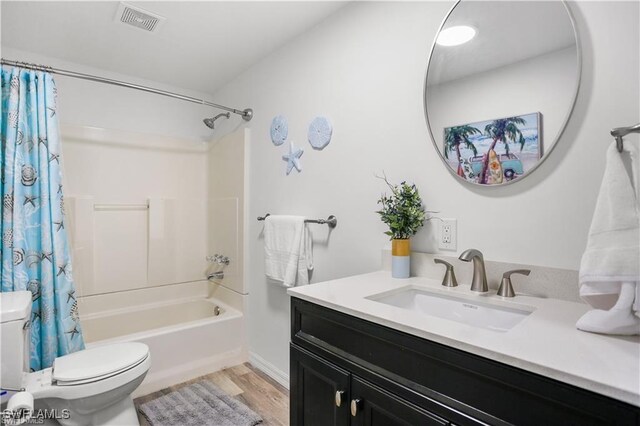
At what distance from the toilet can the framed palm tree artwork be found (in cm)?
176

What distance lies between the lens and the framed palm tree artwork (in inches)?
45.3

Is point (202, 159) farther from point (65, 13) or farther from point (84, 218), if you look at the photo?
point (65, 13)

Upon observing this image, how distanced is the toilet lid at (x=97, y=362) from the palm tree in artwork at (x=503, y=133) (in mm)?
1796

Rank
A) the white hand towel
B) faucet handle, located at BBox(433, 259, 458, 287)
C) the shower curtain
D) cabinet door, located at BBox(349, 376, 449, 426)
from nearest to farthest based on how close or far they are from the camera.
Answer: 1. the white hand towel
2. cabinet door, located at BBox(349, 376, 449, 426)
3. faucet handle, located at BBox(433, 259, 458, 287)
4. the shower curtain

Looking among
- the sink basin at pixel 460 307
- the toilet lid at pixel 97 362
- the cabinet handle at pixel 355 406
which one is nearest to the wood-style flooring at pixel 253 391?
the toilet lid at pixel 97 362

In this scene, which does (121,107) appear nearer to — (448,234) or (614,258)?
(448,234)

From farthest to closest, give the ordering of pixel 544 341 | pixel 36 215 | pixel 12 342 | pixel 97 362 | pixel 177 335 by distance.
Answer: pixel 177 335 < pixel 36 215 < pixel 97 362 < pixel 12 342 < pixel 544 341

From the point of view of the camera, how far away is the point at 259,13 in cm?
189

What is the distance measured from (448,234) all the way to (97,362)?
1710 millimetres

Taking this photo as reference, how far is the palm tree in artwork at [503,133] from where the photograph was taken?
3.86ft

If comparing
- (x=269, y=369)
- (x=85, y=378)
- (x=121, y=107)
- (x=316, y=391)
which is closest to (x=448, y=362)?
(x=316, y=391)

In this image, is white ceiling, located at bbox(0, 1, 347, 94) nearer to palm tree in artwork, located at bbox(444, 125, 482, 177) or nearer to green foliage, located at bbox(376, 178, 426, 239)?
palm tree in artwork, located at bbox(444, 125, 482, 177)

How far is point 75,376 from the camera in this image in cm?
145

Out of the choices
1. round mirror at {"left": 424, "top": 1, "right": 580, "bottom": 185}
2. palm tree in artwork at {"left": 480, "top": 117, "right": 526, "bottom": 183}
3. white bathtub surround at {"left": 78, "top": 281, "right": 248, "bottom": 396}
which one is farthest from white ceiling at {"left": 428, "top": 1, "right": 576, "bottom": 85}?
white bathtub surround at {"left": 78, "top": 281, "right": 248, "bottom": 396}
